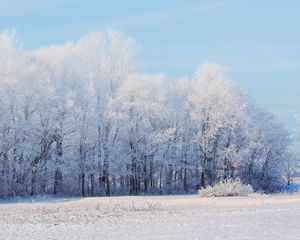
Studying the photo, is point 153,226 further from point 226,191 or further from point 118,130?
point 118,130

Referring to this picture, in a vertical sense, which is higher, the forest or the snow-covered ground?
the forest

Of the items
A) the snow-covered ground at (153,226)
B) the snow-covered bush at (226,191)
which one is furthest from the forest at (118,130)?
the snow-covered ground at (153,226)

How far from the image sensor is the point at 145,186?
56031 mm

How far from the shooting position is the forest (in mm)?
46906

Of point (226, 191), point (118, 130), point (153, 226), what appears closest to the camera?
point (153, 226)

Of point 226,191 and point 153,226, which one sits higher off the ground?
point 226,191

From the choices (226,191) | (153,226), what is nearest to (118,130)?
(226,191)

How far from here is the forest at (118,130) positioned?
46.9 meters

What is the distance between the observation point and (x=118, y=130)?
54031 millimetres

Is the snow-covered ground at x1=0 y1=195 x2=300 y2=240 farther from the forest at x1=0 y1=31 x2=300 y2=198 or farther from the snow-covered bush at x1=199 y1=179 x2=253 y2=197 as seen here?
the forest at x1=0 y1=31 x2=300 y2=198

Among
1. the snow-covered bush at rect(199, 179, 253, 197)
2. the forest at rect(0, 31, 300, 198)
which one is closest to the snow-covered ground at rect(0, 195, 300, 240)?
the snow-covered bush at rect(199, 179, 253, 197)

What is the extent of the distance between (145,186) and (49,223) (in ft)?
119

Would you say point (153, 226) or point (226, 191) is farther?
point (226, 191)

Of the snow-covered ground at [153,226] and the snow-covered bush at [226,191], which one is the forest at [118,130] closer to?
the snow-covered bush at [226,191]
